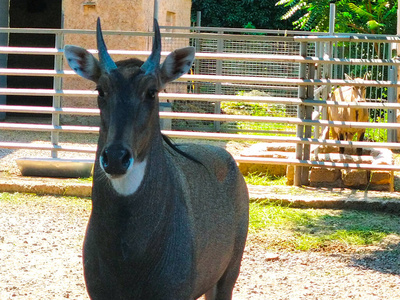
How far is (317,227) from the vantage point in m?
8.05

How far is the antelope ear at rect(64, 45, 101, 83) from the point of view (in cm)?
392

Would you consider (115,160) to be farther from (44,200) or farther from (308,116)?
(308,116)

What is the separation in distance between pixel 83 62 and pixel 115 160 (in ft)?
3.01

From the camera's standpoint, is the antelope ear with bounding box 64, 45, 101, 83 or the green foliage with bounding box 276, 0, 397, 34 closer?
the antelope ear with bounding box 64, 45, 101, 83

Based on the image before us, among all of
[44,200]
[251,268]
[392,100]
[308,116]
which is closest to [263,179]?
[308,116]

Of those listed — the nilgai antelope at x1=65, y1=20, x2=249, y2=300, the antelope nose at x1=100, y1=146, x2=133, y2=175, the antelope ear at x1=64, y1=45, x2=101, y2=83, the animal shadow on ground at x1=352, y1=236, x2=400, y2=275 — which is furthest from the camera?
the animal shadow on ground at x1=352, y1=236, x2=400, y2=275

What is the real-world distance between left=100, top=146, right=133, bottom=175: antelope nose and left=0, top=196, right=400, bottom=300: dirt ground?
8.47 ft

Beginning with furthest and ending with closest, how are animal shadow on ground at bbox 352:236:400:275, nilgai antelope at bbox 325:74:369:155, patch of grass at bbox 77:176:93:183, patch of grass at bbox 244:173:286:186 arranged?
nilgai antelope at bbox 325:74:369:155
patch of grass at bbox 244:173:286:186
patch of grass at bbox 77:176:93:183
animal shadow on ground at bbox 352:236:400:275

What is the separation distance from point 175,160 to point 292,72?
12.4 m

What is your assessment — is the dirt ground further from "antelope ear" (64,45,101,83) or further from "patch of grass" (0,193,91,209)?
"antelope ear" (64,45,101,83)

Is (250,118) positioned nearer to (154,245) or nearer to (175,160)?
(175,160)

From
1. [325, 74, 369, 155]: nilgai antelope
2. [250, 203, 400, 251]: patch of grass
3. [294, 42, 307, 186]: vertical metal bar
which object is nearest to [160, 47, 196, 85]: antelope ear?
[250, 203, 400, 251]: patch of grass

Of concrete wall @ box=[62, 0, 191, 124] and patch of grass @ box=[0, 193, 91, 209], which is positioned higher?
concrete wall @ box=[62, 0, 191, 124]

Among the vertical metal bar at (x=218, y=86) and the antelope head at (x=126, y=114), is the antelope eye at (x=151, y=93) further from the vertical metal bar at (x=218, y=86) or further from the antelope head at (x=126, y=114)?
the vertical metal bar at (x=218, y=86)
